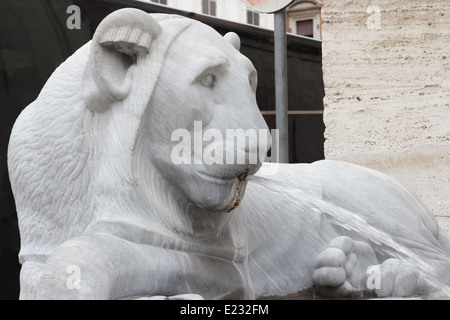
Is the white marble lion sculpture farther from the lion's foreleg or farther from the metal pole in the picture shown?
the metal pole

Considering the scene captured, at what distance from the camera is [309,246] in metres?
2.70

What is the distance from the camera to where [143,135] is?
2.18 m

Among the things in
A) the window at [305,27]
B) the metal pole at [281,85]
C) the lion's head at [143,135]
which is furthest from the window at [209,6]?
the window at [305,27]

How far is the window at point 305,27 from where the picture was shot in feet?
79.8

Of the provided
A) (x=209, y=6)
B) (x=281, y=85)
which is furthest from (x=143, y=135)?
(x=209, y=6)

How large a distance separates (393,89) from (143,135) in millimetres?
2743

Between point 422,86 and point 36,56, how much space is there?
7.03 ft

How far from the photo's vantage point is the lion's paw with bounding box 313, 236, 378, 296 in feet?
8.45

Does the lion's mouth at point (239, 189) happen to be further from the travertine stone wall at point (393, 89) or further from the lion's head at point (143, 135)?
the travertine stone wall at point (393, 89)

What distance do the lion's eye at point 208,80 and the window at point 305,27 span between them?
22.4 m

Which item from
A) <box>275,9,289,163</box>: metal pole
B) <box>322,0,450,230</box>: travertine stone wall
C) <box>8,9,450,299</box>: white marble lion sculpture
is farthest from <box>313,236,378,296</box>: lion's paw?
<box>322,0,450,230</box>: travertine stone wall

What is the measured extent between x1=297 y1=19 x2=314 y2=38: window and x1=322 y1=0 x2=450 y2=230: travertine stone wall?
19821 millimetres

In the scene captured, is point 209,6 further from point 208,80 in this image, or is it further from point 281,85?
point 208,80

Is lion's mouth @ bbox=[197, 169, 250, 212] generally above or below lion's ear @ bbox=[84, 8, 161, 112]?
below
